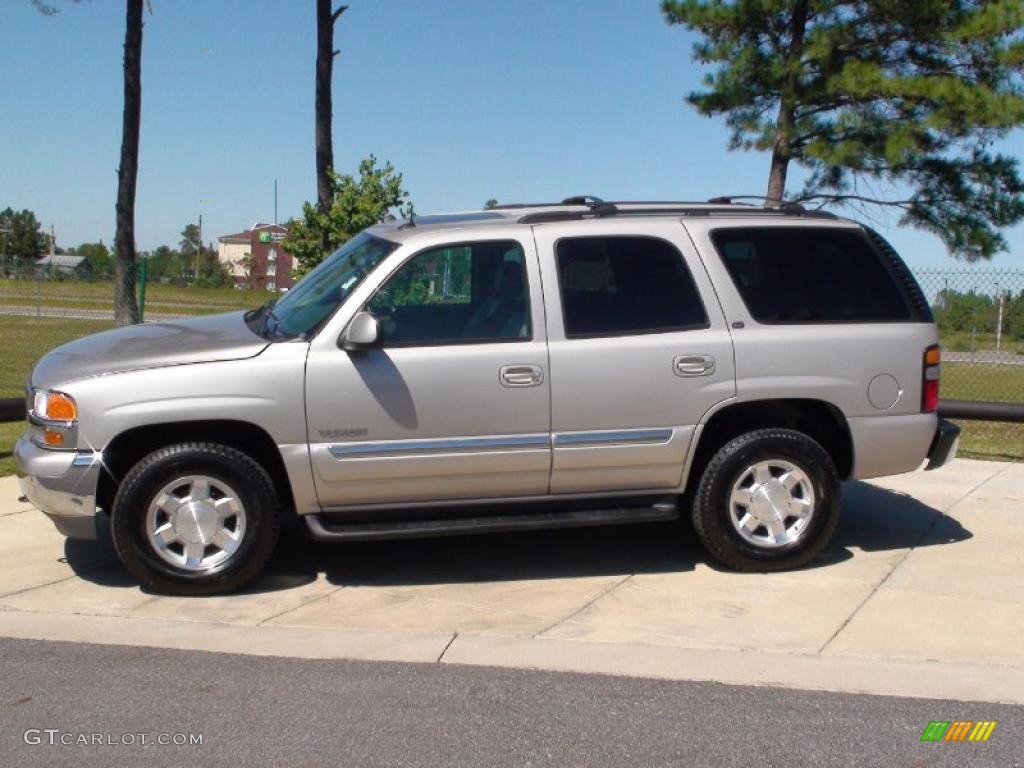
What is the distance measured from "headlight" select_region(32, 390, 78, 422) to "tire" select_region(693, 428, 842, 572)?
328 centimetres

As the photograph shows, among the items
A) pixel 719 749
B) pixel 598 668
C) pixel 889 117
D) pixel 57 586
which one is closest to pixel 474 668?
pixel 598 668

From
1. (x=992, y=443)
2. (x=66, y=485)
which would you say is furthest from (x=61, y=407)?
(x=992, y=443)

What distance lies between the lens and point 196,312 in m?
18.6

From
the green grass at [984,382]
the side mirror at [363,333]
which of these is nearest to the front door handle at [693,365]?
the side mirror at [363,333]

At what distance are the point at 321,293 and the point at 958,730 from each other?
3918mm

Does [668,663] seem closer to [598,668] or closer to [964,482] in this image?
[598,668]

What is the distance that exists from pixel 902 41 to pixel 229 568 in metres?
14.9

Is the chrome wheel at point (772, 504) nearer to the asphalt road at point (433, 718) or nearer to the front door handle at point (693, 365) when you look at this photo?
the front door handle at point (693, 365)

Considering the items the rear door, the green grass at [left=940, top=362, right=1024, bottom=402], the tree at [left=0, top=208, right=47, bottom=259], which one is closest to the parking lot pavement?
the rear door

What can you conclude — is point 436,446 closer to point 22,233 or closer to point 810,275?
point 810,275

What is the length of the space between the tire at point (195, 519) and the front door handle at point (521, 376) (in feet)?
4.30

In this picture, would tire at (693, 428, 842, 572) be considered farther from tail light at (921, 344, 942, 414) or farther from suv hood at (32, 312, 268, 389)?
suv hood at (32, 312, 268, 389)

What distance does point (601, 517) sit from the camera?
6.58m

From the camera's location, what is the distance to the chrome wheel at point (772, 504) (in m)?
6.77
